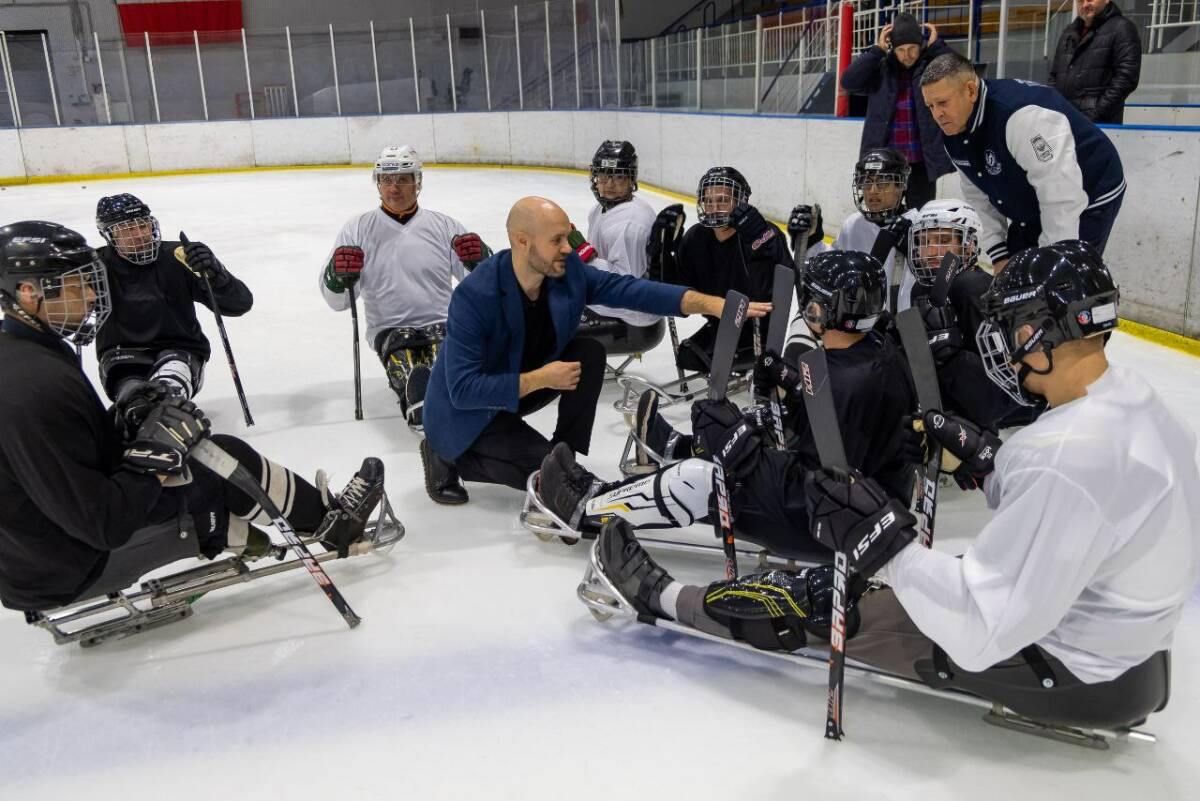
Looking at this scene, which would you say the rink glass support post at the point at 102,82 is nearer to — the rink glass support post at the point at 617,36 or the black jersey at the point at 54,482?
Result: the rink glass support post at the point at 617,36

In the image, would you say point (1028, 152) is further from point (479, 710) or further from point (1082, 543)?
point (479, 710)

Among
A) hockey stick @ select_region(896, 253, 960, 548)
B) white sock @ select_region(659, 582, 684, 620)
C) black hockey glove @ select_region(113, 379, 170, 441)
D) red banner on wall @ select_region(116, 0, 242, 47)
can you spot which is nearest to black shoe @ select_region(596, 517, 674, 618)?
white sock @ select_region(659, 582, 684, 620)

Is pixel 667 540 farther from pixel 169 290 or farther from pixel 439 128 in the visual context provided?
pixel 439 128

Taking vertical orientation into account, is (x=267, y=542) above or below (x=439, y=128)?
below

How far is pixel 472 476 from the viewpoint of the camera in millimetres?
3320

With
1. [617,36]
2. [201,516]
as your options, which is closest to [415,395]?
[201,516]

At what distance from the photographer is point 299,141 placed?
A: 52.9ft

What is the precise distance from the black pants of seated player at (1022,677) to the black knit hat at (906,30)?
3.90 m

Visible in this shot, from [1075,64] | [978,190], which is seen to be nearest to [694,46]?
[1075,64]

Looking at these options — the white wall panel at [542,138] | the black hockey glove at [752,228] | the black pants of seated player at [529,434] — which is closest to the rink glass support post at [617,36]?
the white wall panel at [542,138]

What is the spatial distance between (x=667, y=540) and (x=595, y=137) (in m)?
12.2

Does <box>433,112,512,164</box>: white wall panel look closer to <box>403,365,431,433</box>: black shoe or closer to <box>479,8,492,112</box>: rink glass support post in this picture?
<box>479,8,492,112</box>: rink glass support post

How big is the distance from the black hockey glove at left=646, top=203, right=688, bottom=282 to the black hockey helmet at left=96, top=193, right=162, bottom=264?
2095 mm

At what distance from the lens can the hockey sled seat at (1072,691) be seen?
5.82ft
